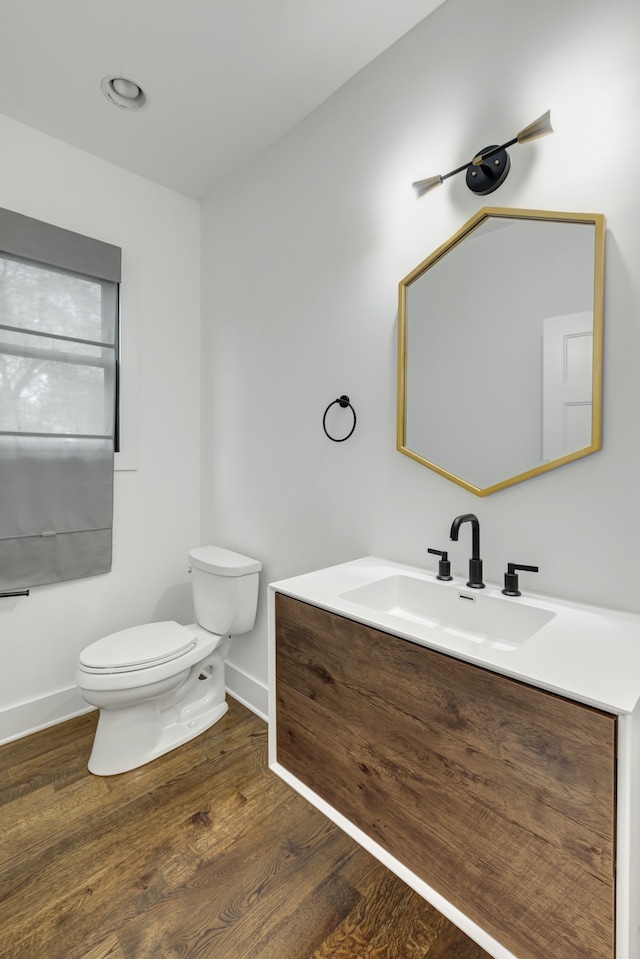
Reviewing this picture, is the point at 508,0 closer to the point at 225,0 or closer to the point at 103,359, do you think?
the point at 225,0

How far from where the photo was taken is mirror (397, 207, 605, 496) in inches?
45.8

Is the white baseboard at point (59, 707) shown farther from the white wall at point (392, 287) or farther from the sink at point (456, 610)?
the sink at point (456, 610)

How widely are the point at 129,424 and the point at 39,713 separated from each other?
1.35 meters

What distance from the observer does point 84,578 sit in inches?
86.4

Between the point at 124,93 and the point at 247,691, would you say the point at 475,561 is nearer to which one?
the point at 247,691

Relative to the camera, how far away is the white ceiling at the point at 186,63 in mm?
1466

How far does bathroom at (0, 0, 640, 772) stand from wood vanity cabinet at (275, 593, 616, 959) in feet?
1.64

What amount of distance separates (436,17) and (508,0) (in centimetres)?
25

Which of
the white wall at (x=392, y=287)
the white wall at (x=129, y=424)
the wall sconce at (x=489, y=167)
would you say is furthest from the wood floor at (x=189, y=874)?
the wall sconce at (x=489, y=167)

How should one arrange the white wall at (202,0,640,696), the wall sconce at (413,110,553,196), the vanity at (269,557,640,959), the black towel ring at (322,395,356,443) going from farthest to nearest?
the black towel ring at (322,395,356,443)
the wall sconce at (413,110,553,196)
the white wall at (202,0,640,696)
the vanity at (269,557,640,959)

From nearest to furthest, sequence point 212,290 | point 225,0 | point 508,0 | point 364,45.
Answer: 1. point 508,0
2. point 225,0
3. point 364,45
4. point 212,290

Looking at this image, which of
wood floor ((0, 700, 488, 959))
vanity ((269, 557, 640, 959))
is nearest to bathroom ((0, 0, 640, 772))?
vanity ((269, 557, 640, 959))

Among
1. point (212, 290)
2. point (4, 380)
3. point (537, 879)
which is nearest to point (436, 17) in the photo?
point (212, 290)

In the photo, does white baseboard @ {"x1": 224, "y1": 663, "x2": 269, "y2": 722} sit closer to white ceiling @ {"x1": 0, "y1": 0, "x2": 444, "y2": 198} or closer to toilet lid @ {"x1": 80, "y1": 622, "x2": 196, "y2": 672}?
toilet lid @ {"x1": 80, "y1": 622, "x2": 196, "y2": 672}
